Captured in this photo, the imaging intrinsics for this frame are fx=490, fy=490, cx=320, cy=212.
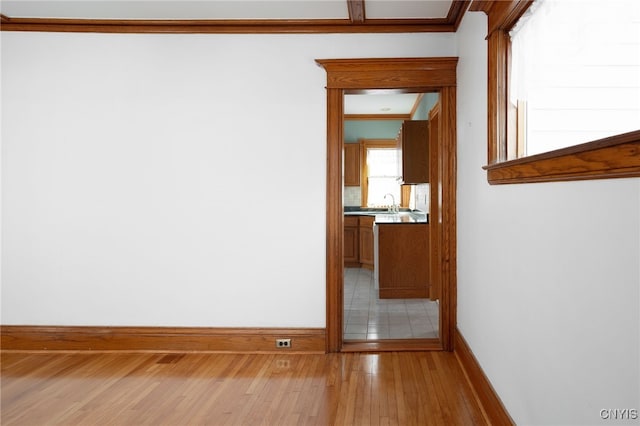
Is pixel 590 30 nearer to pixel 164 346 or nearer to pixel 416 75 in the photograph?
pixel 416 75

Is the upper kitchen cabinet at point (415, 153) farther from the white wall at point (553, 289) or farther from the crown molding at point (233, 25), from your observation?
the white wall at point (553, 289)

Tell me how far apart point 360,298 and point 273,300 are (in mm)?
2129

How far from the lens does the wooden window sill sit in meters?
1.17

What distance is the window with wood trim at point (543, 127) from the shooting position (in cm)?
127

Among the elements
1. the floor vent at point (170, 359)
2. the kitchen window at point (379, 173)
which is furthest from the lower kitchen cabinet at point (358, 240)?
the floor vent at point (170, 359)

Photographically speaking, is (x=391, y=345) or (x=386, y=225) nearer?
(x=391, y=345)

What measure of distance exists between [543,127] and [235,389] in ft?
7.70

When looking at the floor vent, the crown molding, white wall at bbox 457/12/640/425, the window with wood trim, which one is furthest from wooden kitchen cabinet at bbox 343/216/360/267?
the window with wood trim

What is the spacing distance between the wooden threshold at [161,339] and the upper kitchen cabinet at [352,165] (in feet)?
17.7

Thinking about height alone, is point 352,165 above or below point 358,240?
above

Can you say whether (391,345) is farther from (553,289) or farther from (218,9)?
(218,9)

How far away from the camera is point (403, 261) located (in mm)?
5633

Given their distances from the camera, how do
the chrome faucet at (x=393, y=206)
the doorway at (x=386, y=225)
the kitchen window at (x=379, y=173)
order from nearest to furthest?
the doorway at (x=386, y=225) → the chrome faucet at (x=393, y=206) → the kitchen window at (x=379, y=173)

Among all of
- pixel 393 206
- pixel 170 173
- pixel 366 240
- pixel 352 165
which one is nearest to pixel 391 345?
pixel 170 173
